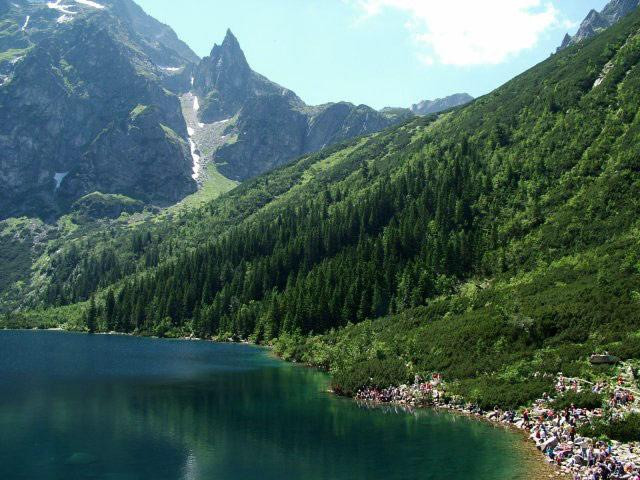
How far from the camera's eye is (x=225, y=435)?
45.0 metres

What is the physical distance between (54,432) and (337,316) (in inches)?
3254

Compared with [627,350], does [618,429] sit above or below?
below

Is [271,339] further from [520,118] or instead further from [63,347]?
[520,118]

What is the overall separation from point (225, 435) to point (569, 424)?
28.0m

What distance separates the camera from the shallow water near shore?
3572 cm

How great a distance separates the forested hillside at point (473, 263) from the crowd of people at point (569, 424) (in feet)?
8.81

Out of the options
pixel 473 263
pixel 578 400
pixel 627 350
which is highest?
pixel 473 263

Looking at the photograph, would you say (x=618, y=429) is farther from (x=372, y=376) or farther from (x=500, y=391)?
(x=372, y=376)

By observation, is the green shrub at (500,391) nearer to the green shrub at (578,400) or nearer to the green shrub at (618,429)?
the green shrub at (578,400)

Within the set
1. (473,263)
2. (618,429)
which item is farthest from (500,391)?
(473,263)

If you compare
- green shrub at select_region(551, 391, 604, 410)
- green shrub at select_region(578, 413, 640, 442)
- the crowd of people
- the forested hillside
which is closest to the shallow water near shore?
the crowd of people

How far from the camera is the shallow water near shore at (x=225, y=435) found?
35719 millimetres

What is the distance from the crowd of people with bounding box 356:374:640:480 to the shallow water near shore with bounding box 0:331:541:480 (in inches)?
77.9

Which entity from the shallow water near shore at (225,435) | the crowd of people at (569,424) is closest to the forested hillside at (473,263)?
the crowd of people at (569,424)
